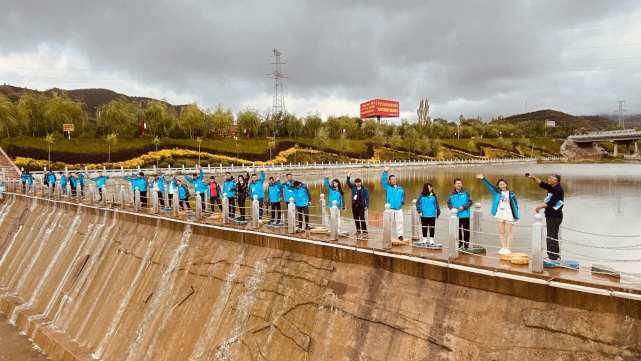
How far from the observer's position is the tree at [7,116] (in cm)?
5744

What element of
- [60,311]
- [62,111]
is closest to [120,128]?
[62,111]

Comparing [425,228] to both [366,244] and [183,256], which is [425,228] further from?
[183,256]

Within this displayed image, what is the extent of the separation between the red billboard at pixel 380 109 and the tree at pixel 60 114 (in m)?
86.5

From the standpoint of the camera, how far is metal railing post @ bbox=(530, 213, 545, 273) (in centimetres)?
677

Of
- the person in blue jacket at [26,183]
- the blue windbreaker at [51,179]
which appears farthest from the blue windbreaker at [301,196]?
the person in blue jacket at [26,183]

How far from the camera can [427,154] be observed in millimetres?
105875

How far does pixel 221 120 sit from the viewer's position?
86125mm

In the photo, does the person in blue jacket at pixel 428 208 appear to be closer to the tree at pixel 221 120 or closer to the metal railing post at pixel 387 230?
the metal railing post at pixel 387 230

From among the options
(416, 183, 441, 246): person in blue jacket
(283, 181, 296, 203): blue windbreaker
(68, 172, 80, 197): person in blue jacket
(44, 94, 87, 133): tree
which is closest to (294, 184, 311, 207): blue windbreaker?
(283, 181, 296, 203): blue windbreaker

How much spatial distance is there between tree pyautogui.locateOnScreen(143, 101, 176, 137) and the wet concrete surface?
6373 centimetres

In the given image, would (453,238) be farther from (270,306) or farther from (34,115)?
(34,115)

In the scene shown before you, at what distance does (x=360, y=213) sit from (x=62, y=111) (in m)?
70.9

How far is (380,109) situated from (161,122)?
75542 mm

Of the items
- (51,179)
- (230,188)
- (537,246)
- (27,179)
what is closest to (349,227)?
(230,188)
